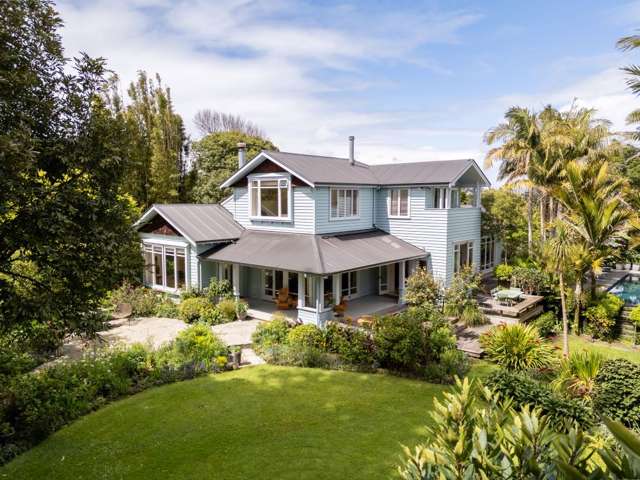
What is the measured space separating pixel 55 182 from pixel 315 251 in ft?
44.1

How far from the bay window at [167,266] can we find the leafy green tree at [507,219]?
17.9 meters

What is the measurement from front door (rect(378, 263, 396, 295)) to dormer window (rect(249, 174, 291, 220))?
21.6 feet

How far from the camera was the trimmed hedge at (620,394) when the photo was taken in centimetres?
941

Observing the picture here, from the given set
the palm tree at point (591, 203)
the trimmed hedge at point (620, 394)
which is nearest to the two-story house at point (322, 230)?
the palm tree at point (591, 203)

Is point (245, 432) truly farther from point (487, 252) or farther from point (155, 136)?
point (155, 136)

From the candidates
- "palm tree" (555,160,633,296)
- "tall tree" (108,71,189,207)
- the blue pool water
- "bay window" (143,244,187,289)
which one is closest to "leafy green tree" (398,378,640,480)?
"palm tree" (555,160,633,296)

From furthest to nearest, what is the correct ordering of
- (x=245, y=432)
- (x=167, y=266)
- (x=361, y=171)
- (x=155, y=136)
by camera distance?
(x=155, y=136), (x=361, y=171), (x=167, y=266), (x=245, y=432)

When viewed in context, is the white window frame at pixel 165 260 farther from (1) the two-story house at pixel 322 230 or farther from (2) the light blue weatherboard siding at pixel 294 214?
(2) the light blue weatherboard siding at pixel 294 214

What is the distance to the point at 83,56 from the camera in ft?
22.2

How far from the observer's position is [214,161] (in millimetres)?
37531

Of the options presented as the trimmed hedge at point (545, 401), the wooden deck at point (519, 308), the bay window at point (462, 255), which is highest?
the bay window at point (462, 255)

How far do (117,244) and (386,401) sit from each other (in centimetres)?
791

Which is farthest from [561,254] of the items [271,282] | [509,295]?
[271,282]

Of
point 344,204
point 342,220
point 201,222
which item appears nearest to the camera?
point 342,220
